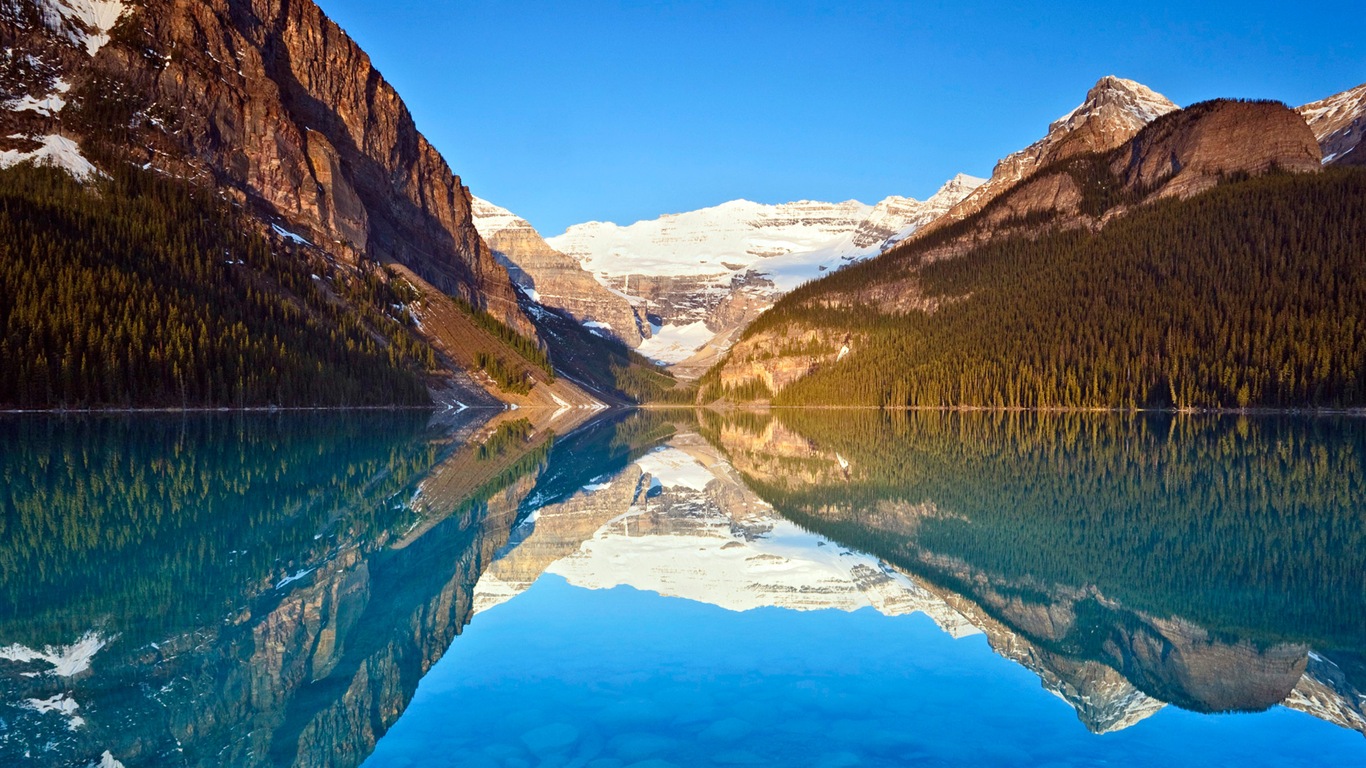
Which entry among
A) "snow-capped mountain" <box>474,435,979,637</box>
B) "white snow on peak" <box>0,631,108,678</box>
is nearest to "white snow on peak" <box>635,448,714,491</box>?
"snow-capped mountain" <box>474,435,979,637</box>

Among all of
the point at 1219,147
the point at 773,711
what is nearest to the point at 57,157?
the point at 773,711

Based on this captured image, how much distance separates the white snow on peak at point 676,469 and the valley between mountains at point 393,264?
4759 centimetres

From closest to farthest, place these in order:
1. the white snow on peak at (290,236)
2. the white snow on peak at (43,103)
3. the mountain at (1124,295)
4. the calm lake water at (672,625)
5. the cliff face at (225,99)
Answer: the calm lake water at (672,625)
the mountain at (1124,295)
the white snow on peak at (43,103)
the cliff face at (225,99)
the white snow on peak at (290,236)

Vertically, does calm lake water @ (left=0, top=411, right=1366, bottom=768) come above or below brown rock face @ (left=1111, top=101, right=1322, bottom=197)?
below

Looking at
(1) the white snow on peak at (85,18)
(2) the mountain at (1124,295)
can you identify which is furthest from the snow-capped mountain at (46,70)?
(2) the mountain at (1124,295)

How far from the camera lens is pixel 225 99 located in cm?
13075

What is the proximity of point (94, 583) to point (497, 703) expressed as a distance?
829 cm

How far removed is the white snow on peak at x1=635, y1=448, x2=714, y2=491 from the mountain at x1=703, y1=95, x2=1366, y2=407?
6854 centimetres

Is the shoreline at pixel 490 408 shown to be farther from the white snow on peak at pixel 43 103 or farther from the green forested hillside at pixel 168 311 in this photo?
the white snow on peak at pixel 43 103

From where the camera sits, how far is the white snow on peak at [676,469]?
3456 cm

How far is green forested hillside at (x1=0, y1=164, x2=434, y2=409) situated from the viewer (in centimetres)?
6688

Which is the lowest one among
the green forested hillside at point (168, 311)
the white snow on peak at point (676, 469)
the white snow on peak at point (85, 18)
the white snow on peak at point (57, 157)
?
the white snow on peak at point (676, 469)

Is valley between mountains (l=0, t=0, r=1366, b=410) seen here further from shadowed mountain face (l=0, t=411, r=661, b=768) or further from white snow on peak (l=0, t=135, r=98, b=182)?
shadowed mountain face (l=0, t=411, r=661, b=768)

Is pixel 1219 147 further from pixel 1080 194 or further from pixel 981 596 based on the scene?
pixel 981 596
